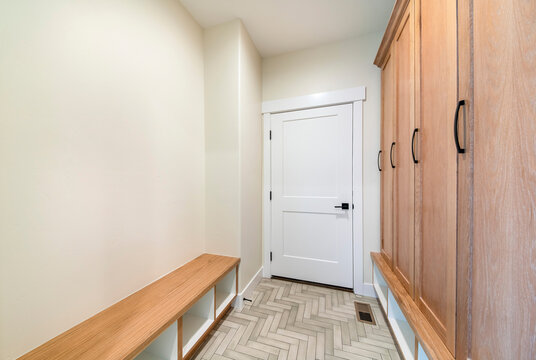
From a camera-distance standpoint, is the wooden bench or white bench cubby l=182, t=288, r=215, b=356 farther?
white bench cubby l=182, t=288, r=215, b=356

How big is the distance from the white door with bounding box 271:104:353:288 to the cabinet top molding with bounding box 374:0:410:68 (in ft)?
1.54

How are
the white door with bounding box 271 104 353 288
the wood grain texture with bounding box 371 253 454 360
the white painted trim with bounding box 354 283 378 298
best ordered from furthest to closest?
the white door with bounding box 271 104 353 288 < the white painted trim with bounding box 354 283 378 298 < the wood grain texture with bounding box 371 253 454 360

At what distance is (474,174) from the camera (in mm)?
646

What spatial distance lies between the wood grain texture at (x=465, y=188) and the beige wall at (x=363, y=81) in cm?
123

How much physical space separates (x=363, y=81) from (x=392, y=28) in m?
0.58

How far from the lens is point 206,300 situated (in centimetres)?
143

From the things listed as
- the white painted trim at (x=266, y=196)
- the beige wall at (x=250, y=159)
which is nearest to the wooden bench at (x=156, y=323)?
the beige wall at (x=250, y=159)

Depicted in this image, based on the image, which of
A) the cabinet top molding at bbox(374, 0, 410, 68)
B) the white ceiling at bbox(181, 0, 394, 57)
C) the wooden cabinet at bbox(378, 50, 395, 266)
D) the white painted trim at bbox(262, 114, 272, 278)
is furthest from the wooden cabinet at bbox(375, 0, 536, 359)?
the white painted trim at bbox(262, 114, 272, 278)

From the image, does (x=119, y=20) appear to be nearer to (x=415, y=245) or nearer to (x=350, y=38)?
(x=350, y=38)

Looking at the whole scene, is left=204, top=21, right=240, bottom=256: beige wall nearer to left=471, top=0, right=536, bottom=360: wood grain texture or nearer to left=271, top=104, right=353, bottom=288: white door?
left=271, top=104, right=353, bottom=288: white door

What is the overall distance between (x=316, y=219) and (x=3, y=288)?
2.08 m

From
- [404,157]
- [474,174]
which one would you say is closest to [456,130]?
[474,174]

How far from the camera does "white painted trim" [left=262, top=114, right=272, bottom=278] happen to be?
2.22m

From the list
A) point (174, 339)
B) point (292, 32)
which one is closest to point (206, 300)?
point (174, 339)
